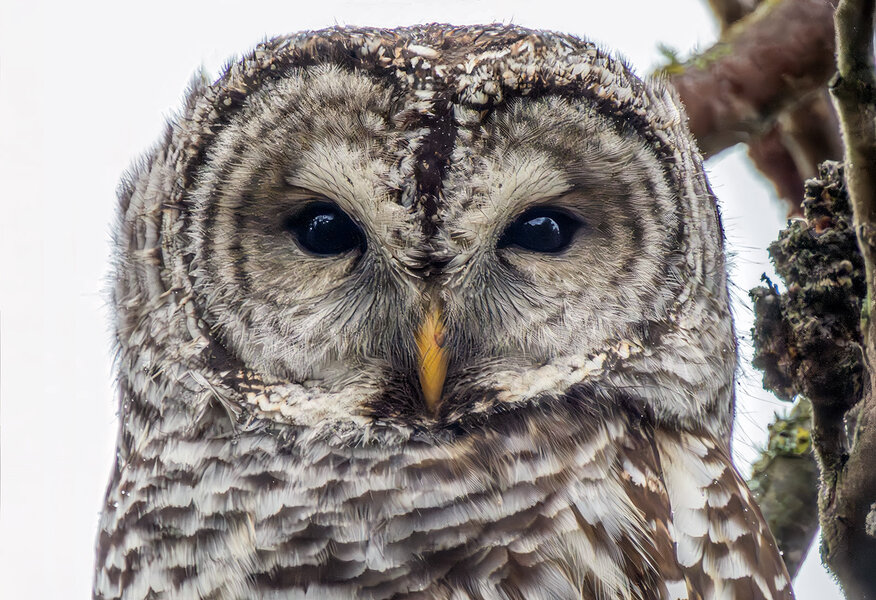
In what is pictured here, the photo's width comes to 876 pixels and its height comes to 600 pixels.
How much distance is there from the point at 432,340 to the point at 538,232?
367 mm

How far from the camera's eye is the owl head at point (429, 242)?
211 cm

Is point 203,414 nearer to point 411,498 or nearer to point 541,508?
point 411,498

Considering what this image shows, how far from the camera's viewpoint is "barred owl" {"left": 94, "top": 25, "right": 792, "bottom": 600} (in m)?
2.04

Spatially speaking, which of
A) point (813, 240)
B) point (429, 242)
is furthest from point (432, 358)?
point (813, 240)

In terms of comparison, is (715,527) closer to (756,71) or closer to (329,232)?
(329,232)

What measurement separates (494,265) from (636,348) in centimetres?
39

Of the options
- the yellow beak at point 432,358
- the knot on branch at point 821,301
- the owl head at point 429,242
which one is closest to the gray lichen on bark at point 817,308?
the knot on branch at point 821,301

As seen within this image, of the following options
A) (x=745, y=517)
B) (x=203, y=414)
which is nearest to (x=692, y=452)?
(x=745, y=517)

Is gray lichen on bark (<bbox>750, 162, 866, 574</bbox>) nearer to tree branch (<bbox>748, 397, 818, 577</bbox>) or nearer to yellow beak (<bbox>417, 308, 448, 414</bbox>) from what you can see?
tree branch (<bbox>748, 397, 818, 577</bbox>)

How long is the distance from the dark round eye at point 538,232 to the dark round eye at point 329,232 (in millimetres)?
342

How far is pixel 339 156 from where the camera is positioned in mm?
2123

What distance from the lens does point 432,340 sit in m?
2.10

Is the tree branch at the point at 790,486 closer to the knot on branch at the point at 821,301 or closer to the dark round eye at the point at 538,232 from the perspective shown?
the knot on branch at the point at 821,301

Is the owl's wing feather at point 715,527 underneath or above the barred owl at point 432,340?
underneath
